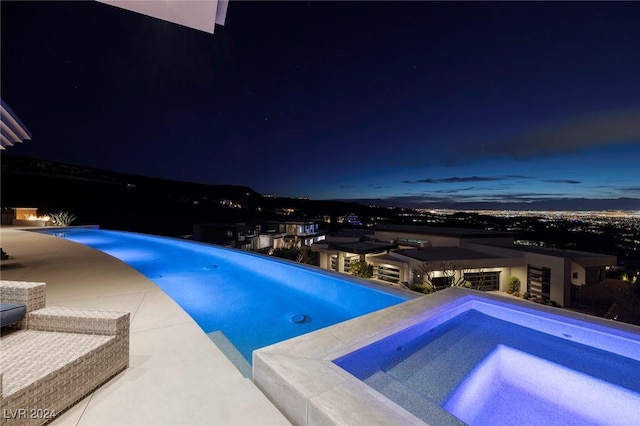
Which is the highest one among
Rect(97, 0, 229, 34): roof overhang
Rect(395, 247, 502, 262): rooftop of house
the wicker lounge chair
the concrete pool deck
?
Rect(97, 0, 229, 34): roof overhang

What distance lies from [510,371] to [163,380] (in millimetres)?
2714

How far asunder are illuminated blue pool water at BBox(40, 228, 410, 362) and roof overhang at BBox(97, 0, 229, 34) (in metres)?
2.81

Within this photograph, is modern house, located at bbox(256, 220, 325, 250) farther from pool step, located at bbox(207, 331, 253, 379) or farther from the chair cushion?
the chair cushion

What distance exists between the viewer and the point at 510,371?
2346 mm

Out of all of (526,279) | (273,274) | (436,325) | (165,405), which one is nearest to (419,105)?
(526,279)

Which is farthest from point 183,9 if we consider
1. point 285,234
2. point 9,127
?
point 285,234

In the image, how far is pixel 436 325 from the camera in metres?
2.66

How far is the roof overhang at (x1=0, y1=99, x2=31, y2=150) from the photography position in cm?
379

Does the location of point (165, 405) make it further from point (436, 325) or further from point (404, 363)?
point (436, 325)

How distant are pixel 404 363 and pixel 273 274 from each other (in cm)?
365

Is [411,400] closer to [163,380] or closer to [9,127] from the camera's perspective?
[163,380]

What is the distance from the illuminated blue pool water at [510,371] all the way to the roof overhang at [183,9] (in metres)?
2.42

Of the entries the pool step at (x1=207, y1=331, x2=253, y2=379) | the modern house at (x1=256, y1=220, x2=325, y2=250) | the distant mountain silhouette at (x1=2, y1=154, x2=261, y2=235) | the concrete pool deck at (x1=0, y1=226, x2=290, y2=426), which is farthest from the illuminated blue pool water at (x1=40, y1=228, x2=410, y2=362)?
the distant mountain silhouette at (x1=2, y1=154, x2=261, y2=235)

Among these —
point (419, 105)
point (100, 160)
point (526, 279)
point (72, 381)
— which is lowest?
point (526, 279)
